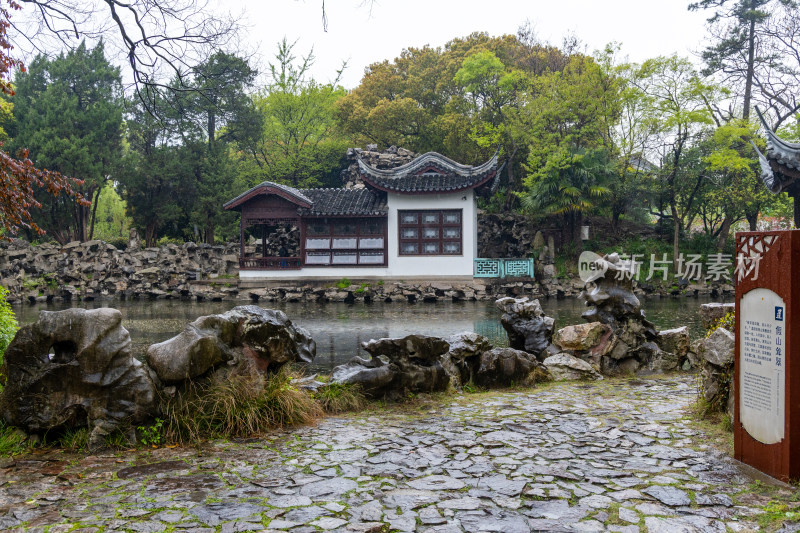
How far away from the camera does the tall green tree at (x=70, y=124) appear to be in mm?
26406

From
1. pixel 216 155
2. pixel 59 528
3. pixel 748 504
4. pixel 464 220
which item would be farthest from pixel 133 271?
pixel 748 504

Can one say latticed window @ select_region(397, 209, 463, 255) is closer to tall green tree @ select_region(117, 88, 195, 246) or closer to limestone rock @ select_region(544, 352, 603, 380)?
tall green tree @ select_region(117, 88, 195, 246)

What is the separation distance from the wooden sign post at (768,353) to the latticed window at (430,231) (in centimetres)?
1910

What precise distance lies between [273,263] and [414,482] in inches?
854

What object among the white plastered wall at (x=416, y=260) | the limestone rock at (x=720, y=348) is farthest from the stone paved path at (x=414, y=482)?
the white plastered wall at (x=416, y=260)

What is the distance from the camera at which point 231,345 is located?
5152 mm

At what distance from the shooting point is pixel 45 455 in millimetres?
4152

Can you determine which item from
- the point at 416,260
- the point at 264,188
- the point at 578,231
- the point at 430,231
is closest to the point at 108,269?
the point at 264,188

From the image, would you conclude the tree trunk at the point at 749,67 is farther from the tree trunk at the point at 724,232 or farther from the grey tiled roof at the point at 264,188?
the grey tiled roof at the point at 264,188

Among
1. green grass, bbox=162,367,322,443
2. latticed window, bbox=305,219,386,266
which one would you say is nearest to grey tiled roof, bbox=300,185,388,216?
latticed window, bbox=305,219,386,266

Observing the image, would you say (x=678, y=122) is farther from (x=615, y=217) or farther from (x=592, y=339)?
(x=592, y=339)

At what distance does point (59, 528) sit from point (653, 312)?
15.7 metres

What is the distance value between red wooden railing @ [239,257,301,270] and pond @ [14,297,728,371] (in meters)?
2.91

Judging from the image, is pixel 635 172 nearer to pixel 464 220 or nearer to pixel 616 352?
pixel 464 220
